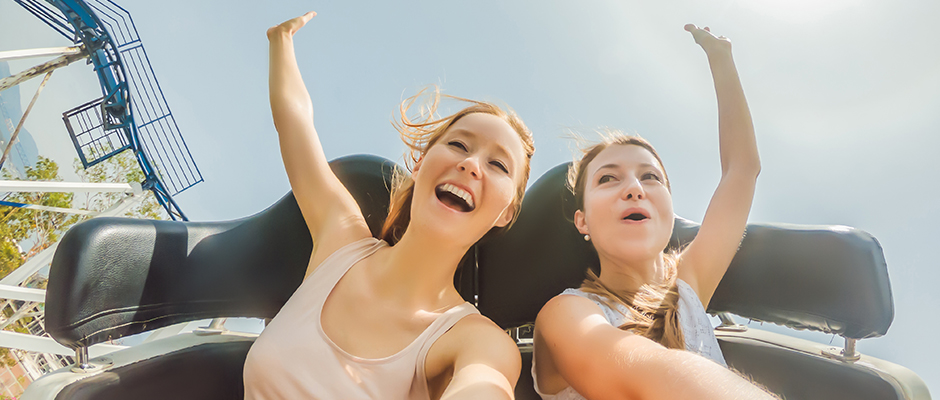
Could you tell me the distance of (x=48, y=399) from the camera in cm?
72

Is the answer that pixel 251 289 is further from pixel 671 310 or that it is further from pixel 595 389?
pixel 671 310

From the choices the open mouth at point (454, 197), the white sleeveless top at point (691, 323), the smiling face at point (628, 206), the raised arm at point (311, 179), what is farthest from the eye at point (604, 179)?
the raised arm at point (311, 179)

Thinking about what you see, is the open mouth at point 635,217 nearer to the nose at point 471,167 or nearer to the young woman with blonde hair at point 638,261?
the young woman with blonde hair at point 638,261

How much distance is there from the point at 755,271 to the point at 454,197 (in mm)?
854

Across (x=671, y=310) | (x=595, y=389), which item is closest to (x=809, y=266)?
(x=671, y=310)

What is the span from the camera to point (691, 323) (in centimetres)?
100

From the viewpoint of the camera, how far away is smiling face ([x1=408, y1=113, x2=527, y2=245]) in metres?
0.95

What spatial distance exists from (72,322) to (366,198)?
27.6 inches

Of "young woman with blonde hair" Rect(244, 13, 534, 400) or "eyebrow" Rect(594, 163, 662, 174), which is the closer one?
"young woman with blonde hair" Rect(244, 13, 534, 400)

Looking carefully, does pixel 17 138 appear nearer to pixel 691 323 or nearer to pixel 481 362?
pixel 481 362

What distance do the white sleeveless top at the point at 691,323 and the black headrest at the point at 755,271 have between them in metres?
0.21

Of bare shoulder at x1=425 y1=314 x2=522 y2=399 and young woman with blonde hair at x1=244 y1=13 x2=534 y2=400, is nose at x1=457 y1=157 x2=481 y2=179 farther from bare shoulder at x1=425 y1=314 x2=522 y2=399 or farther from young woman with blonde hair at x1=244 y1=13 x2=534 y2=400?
bare shoulder at x1=425 y1=314 x2=522 y2=399

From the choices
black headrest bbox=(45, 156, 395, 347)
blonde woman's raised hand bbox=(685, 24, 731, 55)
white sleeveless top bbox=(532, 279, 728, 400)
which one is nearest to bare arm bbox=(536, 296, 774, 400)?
white sleeveless top bbox=(532, 279, 728, 400)

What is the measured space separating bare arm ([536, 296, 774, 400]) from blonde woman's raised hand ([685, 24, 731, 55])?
0.93 meters
